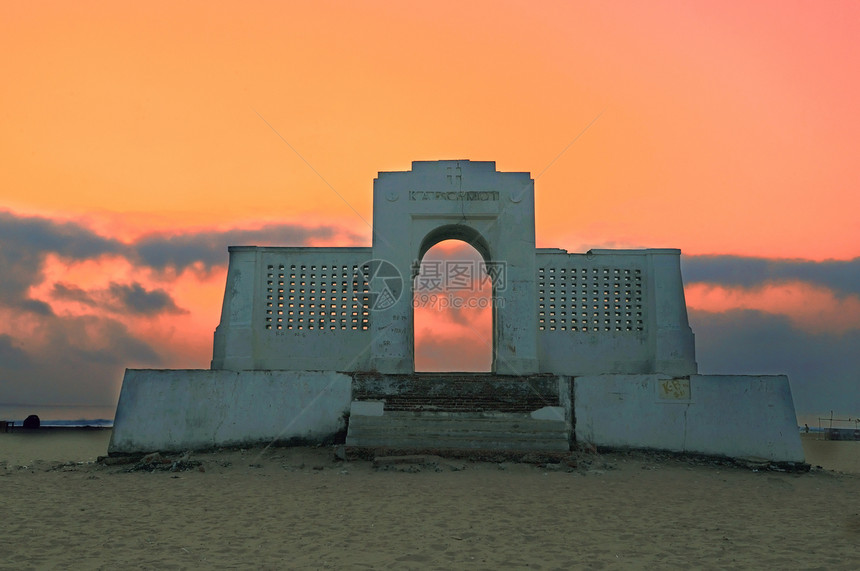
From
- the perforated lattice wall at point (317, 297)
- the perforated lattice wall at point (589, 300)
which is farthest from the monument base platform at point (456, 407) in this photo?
the perforated lattice wall at point (589, 300)

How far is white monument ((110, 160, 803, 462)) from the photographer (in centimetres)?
1369

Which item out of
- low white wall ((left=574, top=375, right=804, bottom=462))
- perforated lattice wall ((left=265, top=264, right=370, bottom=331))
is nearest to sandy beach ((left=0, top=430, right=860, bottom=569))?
low white wall ((left=574, top=375, right=804, bottom=462))

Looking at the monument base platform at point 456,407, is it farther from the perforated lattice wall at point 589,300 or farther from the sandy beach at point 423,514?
the perforated lattice wall at point 589,300

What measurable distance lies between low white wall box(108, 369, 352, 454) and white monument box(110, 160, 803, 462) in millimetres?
27

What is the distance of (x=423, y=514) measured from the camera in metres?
8.69

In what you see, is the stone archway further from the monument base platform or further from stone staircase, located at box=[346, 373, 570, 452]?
the monument base platform

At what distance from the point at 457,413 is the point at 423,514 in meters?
4.47

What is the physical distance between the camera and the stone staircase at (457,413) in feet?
40.9

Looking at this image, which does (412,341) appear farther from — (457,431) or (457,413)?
(457,431)

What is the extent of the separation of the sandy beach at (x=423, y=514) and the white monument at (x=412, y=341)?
1004 mm

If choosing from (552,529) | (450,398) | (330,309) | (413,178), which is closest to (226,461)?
(450,398)

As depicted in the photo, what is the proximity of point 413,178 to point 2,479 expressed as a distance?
10.7 metres

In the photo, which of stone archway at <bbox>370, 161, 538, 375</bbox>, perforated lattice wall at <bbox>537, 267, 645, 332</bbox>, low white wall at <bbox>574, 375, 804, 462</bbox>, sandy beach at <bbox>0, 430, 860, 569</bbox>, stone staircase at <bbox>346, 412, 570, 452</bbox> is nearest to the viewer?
sandy beach at <bbox>0, 430, 860, 569</bbox>

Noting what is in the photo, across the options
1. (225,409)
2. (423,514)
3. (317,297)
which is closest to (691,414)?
(423,514)
